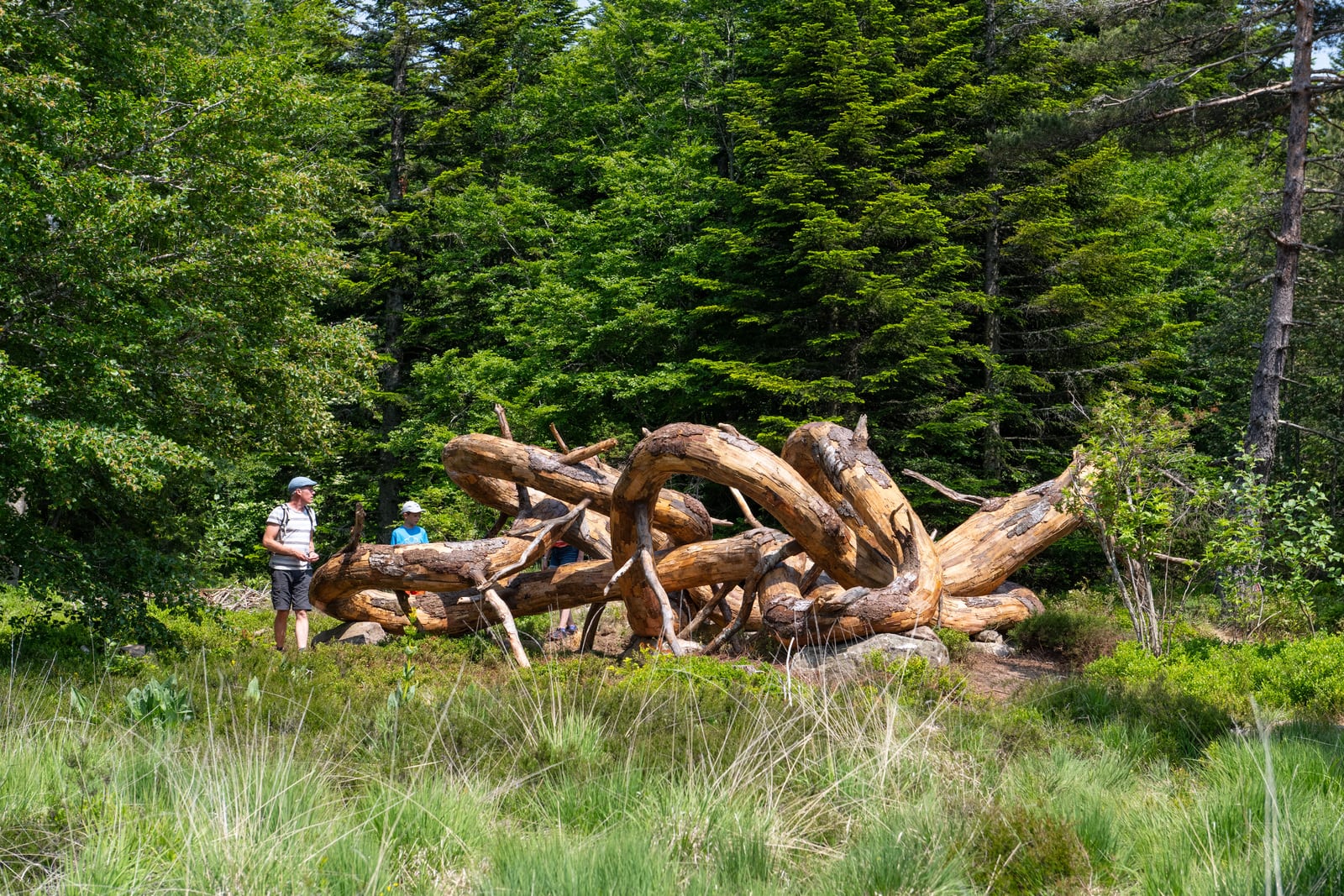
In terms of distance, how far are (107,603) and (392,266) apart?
1904cm

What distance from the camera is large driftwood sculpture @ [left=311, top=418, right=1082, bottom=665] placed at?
9109 millimetres

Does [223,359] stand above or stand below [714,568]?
above

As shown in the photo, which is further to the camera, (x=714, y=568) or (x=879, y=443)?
(x=879, y=443)

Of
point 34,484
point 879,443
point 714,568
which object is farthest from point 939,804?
point 879,443

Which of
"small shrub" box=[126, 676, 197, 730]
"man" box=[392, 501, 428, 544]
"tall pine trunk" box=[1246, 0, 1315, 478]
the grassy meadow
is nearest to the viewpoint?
the grassy meadow

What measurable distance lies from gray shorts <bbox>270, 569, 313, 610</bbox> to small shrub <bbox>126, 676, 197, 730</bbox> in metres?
3.79

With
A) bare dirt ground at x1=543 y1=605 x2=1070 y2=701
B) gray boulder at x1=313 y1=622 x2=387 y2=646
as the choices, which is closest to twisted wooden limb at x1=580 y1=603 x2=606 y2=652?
bare dirt ground at x1=543 y1=605 x2=1070 y2=701

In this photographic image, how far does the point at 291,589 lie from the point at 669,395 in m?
12.2

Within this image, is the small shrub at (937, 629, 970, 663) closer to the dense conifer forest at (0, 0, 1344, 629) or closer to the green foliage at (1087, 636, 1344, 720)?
the green foliage at (1087, 636, 1344, 720)

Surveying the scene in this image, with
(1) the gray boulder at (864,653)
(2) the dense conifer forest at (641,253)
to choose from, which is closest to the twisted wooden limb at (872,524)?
(1) the gray boulder at (864,653)

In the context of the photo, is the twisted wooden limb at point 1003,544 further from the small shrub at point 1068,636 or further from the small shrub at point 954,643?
the small shrub at point 954,643

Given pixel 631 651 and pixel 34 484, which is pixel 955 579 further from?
pixel 34 484

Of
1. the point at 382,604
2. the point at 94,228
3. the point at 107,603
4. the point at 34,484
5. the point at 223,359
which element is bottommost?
the point at 382,604

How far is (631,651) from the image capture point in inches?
395
